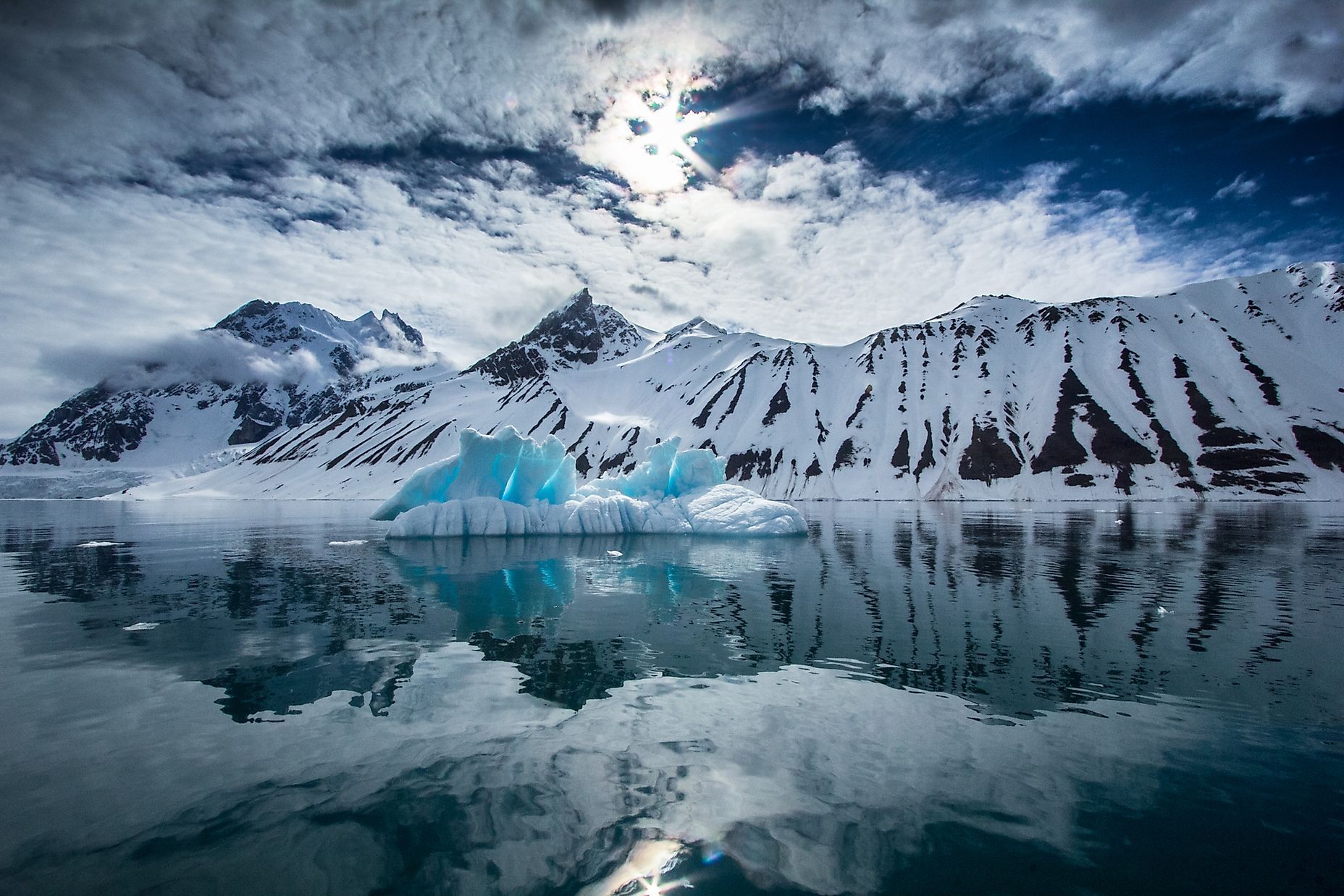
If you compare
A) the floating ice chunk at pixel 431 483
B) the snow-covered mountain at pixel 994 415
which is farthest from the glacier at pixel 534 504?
the snow-covered mountain at pixel 994 415

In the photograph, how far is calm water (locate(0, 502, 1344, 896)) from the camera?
6.17 meters

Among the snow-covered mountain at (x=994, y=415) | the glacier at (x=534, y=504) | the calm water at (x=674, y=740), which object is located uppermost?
the snow-covered mountain at (x=994, y=415)

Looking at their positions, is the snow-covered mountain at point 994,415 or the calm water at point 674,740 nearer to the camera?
the calm water at point 674,740

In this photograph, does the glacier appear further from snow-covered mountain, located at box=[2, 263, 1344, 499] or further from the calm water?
snow-covered mountain, located at box=[2, 263, 1344, 499]

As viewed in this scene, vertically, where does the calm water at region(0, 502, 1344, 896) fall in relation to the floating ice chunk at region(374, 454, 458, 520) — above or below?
below

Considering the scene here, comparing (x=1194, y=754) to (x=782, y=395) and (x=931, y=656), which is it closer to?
(x=931, y=656)

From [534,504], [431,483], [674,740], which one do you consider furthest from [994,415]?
Result: [674,740]

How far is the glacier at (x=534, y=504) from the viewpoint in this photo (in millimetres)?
41719

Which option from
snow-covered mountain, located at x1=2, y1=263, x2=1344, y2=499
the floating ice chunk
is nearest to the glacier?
the floating ice chunk

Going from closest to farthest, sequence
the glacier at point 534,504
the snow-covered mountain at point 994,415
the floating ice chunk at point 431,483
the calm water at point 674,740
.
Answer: the calm water at point 674,740 < the glacier at point 534,504 < the floating ice chunk at point 431,483 < the snow-covered mountain at point 994,415

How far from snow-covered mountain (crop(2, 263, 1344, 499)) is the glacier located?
294ft

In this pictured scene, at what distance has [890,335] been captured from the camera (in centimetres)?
17700

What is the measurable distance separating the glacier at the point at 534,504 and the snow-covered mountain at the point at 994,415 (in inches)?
3529

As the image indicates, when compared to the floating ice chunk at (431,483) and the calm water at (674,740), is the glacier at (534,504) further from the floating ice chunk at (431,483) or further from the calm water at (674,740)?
the calm water at (674,740)
